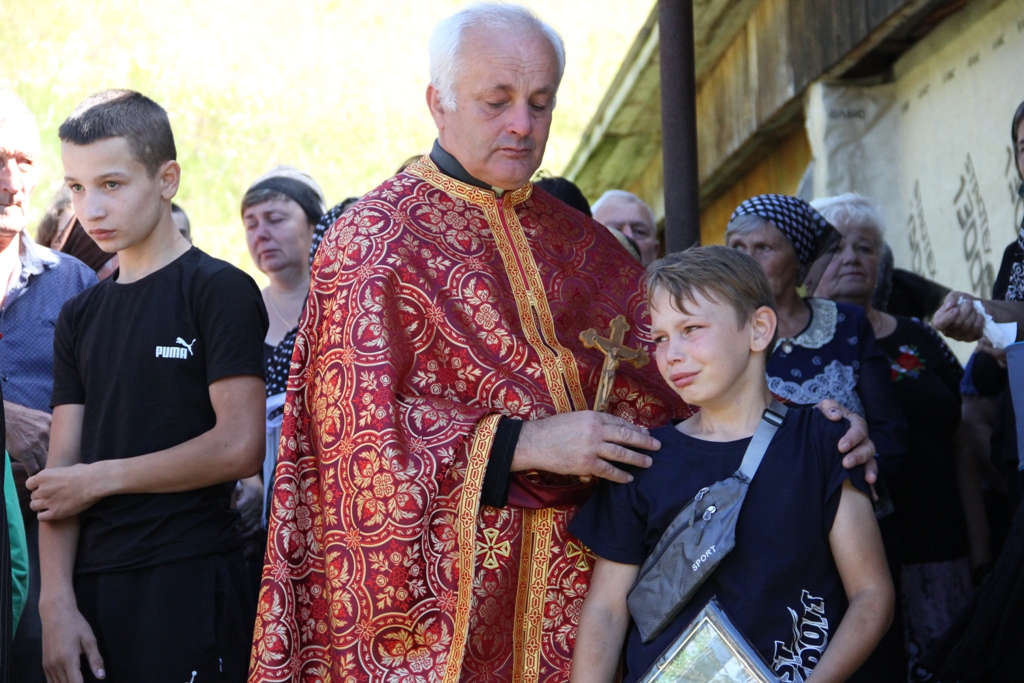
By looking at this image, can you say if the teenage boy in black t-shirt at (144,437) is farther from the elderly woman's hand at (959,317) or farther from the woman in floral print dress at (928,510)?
the woman in floral print dress at (928,510)

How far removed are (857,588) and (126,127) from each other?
223 centimetres

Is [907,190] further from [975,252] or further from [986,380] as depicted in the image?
[986,380]

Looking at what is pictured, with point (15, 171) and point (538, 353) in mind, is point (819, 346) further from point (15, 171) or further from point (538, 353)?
point (15, 171)

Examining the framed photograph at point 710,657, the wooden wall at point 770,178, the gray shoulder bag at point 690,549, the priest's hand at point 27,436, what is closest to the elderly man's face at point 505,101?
the gray shoulder bag at point 690,549

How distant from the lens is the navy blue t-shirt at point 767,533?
271cm

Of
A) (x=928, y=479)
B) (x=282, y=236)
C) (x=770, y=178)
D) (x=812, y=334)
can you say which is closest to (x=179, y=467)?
(x=812, y=334)

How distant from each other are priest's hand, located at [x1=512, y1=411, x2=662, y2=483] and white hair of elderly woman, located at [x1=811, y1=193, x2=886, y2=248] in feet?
8.50

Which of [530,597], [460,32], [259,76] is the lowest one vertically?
Answer: [530,597]

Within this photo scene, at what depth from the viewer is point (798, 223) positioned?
4.57m

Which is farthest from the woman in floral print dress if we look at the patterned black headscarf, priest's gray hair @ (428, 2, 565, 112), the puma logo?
the puma logo

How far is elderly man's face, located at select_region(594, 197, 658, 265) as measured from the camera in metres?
5.67

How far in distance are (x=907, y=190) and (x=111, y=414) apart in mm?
4970

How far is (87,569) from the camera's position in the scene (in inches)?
127

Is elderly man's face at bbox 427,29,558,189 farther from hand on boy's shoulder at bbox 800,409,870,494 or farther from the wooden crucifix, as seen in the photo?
hand on boy's shoulder at bbox 800,409,870,494
